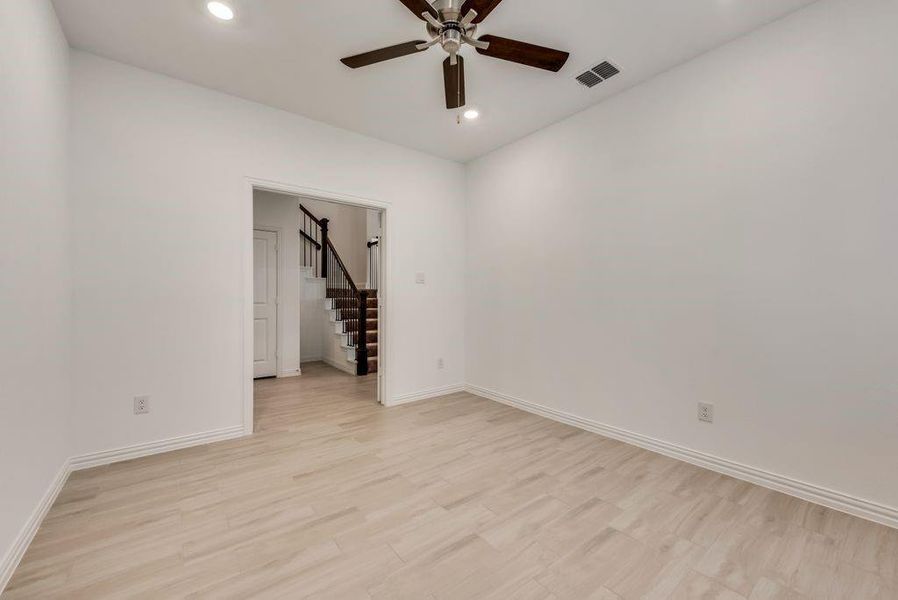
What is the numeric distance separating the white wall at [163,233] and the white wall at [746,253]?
2.48 meters

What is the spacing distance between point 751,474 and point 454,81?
120 inches

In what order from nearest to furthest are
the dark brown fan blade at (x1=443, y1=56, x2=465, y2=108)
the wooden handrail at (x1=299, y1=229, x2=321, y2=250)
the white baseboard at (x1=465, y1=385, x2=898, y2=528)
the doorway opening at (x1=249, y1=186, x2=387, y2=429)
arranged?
the white baseboard at (x1=465, y1=385, x2=898, y2=528) → the dark brown fan blade at (x1=443, y1=56, x2=465, y2=108) → the doorway opening at (x1=249, y1=186, x2=387, y2=429) → the wooden handrail at (x1=299, y1=229, x2=321, y2=250)

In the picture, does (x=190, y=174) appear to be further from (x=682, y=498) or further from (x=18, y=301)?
(x=682, y=498)

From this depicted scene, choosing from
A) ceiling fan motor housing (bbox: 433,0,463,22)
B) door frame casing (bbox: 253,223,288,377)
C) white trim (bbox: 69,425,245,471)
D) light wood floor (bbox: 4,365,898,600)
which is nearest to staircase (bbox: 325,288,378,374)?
door frame casing (bbox: 253,223,288,377)

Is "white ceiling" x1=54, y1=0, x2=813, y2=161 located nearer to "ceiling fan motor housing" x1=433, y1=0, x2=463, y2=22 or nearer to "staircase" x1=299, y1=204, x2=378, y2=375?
"ceiling fan motor housing" x1=433, y1=0, x2=463, y2=22

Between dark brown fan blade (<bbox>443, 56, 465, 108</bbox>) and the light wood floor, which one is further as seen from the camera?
dark brown fan blade (<bbox>443, 56, 465, 108</bbox>)

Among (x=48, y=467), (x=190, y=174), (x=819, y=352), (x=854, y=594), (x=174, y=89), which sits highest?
(x=174, y=89)

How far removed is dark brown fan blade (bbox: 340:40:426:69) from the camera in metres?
2.03

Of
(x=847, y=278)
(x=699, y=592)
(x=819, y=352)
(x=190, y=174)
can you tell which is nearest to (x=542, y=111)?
(x=847, y=278)

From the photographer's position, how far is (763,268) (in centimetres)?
227

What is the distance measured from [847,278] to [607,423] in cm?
178

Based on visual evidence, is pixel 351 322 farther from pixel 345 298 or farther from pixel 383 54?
pixel 383 54

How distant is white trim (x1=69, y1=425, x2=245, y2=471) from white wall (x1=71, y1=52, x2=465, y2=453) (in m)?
0.05

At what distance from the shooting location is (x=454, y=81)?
2.32 meters
